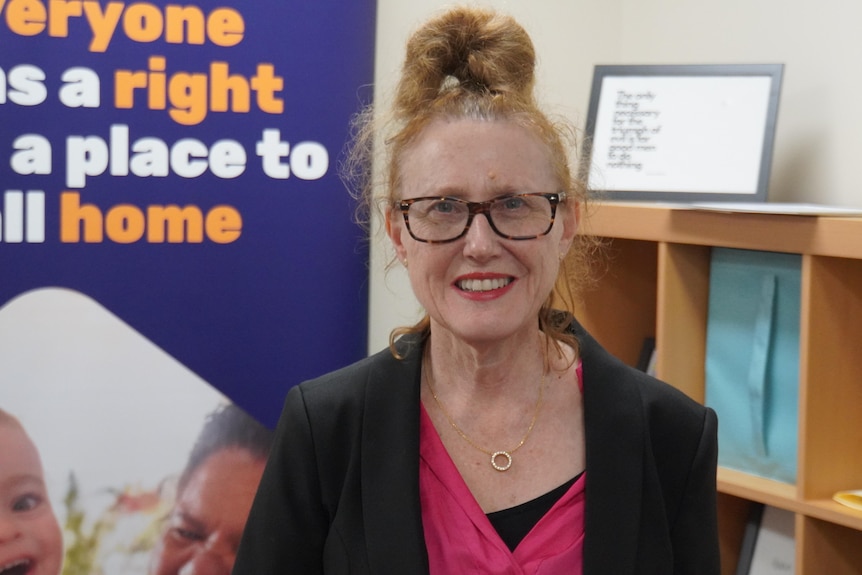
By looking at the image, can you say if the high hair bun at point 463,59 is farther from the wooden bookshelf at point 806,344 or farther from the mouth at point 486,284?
the wooden bookshelf at point 806,344

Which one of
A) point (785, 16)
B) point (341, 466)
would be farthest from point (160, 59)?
point (785, 16)

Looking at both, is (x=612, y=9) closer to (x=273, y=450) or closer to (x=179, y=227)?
(x=179, y=227)

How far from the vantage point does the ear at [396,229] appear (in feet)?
4.54

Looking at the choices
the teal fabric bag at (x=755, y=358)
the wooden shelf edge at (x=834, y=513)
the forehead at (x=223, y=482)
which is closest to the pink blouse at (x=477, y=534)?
the wooden shelf edge at (x=834, y=513)

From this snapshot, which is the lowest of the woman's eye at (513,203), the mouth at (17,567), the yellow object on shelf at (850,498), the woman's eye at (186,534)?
the mouth at (17,567)

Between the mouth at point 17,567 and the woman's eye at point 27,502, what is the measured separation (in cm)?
11

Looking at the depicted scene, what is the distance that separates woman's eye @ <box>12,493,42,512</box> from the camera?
2168 mm

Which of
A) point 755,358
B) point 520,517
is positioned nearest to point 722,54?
point 755,358

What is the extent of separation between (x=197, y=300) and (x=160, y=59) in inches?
20.2

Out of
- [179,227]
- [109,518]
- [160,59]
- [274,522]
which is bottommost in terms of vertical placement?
[109,518]

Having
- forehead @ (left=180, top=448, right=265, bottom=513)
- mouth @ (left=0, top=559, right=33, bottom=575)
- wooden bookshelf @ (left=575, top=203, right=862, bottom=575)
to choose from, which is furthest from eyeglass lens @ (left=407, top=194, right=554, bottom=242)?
mouth @ (left=0, top=559, right=33, bottom=575)

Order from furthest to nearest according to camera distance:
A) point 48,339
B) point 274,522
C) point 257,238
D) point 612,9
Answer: point 612,9 → point 257,238 → point 48,339 → point 274,522

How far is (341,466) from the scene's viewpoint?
1.36m

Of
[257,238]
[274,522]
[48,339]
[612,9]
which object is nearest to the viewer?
[274,522]
